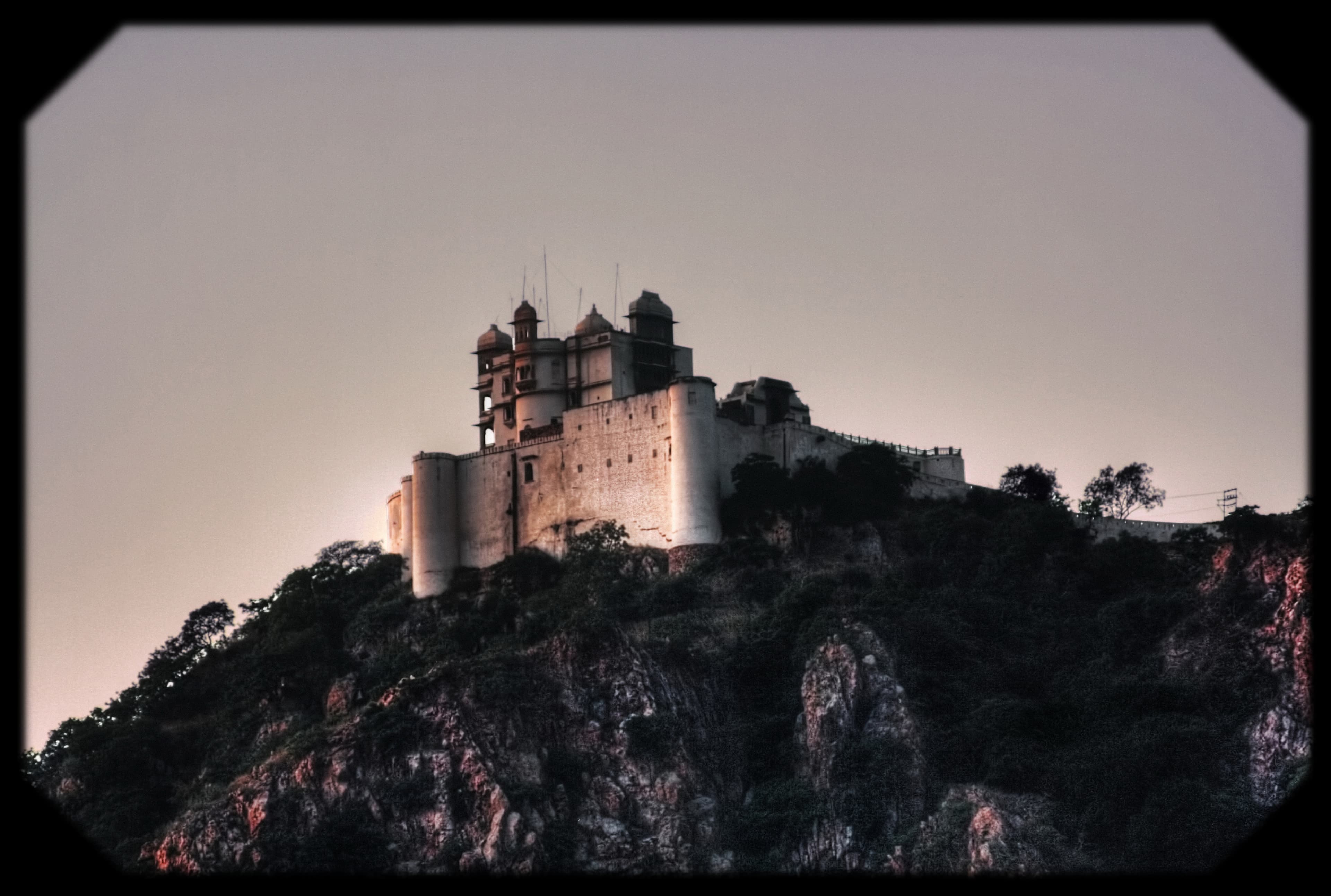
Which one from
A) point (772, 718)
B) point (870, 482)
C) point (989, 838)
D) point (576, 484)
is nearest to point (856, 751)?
point (772, 718)

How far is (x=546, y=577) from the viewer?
8119cm

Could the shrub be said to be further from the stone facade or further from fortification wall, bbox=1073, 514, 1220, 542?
fortification wall, bbox=1073, 514, 1220, 542

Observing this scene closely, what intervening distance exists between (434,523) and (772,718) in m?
17.0

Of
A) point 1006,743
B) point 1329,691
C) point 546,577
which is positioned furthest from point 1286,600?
point 1329,691

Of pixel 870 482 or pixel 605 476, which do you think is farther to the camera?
pixel 870 482

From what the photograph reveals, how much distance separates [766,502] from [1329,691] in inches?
2862

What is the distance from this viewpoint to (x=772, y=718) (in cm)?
7600

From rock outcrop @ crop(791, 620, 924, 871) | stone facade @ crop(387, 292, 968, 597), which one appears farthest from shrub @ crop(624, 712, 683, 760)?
stone facade @ crop(387, 292, 968, 597)

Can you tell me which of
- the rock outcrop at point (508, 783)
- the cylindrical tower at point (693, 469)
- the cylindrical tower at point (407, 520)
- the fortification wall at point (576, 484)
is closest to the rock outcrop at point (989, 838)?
the rock outcrop at point (508, 783)

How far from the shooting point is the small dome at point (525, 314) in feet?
307

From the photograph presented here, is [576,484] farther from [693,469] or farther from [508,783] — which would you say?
[508,783]

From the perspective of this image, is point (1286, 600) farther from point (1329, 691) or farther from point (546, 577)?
point (1329, 691)

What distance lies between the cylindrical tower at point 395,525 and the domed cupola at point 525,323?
8568 mm

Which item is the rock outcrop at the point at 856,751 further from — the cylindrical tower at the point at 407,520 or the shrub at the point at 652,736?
the cylindrical tower at the point at 407,520
